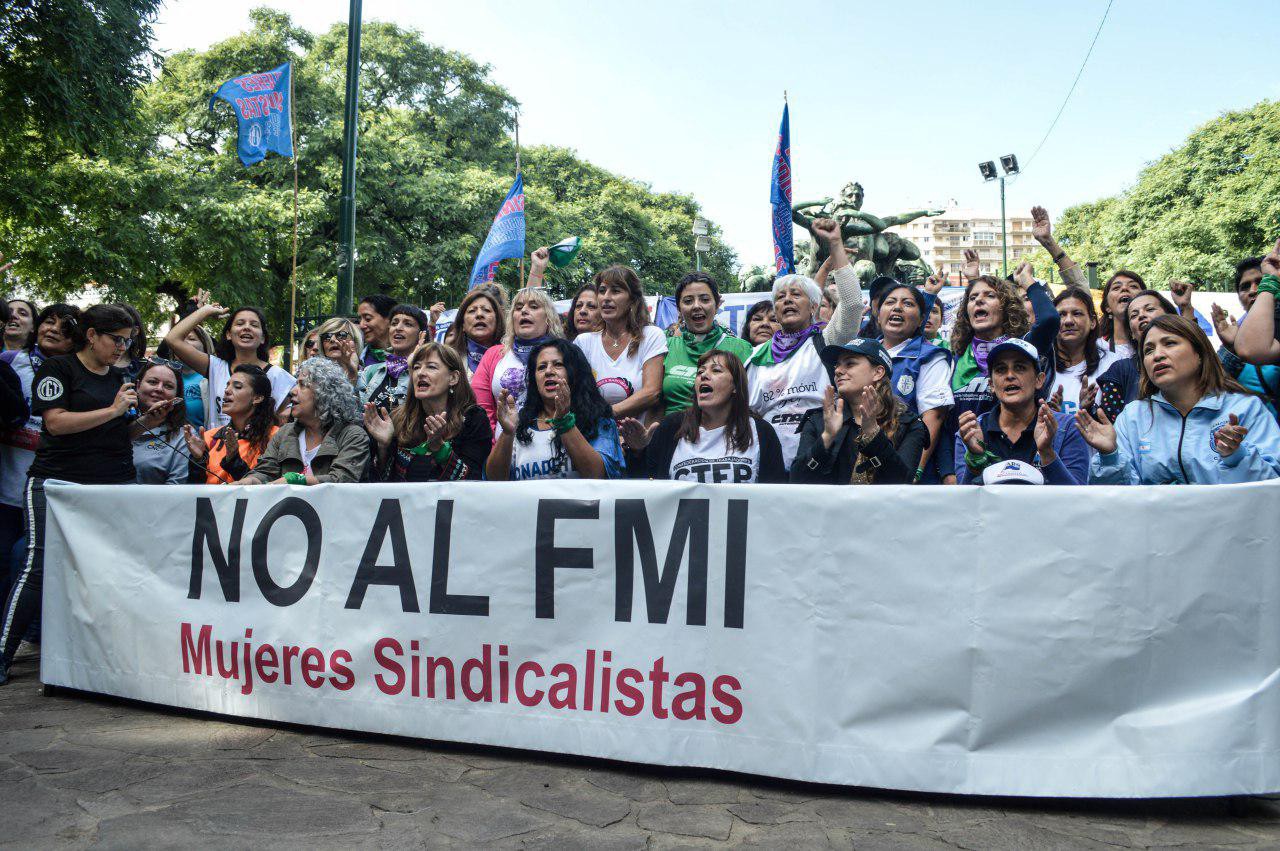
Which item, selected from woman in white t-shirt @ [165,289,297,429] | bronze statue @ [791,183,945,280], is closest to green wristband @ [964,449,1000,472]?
woman in white t-shirt @ [165,289,297,429]

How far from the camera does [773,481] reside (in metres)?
4.71

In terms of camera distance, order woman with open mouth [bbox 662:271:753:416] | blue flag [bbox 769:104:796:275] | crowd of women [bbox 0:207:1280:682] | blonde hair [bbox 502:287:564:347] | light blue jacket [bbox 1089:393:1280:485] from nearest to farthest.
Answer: light blue jacket [bbox 1089:393:1280:485] < crowd of women [bbox 0:207:1280:682] < woman with open mouth [bbox 662:271:753:416] < blonde hair [bbox 502:287:564:347] < blue flag [bbox 769:104:796:275]

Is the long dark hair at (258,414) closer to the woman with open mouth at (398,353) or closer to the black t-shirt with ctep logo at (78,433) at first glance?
the woman with open mouth at (398,353)

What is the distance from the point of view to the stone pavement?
3.13 meters

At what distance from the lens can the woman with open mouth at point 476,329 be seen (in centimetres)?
623

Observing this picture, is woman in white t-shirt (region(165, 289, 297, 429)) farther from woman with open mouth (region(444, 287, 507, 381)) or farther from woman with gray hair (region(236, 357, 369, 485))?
woman with gray hair (region(236, 357, 369, 485))

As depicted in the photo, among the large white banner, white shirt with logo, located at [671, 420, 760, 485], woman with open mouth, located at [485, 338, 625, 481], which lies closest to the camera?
the large white banner

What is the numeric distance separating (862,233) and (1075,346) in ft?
37.0

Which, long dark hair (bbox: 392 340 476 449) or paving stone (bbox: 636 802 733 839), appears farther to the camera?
long dark hair (bbox: 392 340 476 449)

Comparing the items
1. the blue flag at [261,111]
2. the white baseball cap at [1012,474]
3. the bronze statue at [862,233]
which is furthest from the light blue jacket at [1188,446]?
the bronze statue at [862,233]

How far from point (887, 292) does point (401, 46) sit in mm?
30801

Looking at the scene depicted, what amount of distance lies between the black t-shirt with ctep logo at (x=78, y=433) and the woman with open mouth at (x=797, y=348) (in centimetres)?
342

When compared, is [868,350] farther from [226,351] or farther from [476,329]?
[226,351]

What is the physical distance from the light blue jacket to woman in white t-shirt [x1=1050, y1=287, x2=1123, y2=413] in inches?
56.7
